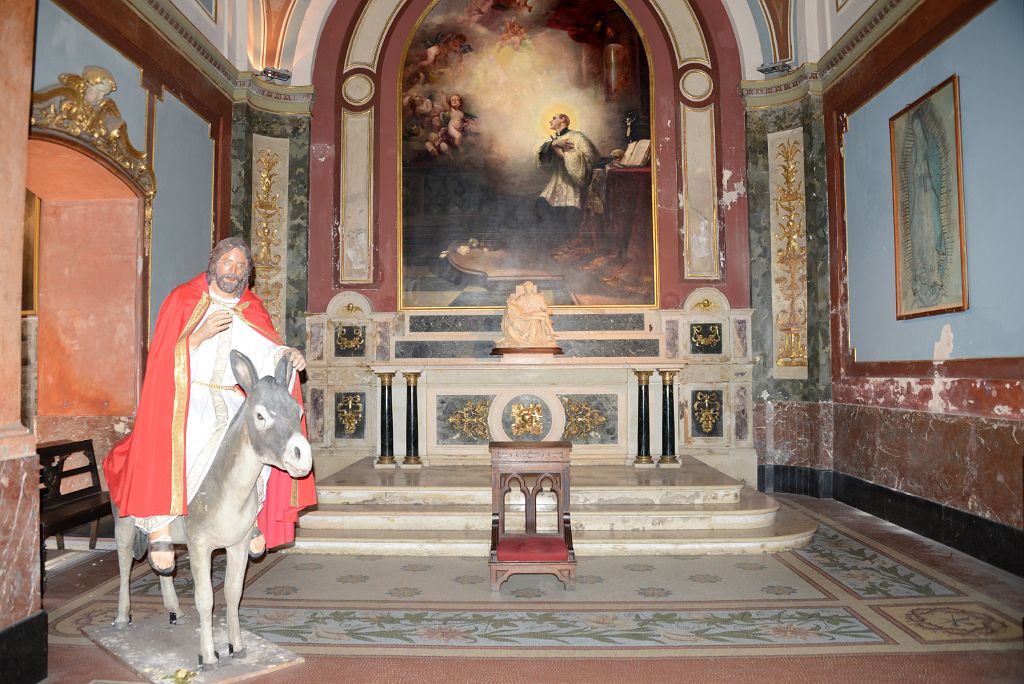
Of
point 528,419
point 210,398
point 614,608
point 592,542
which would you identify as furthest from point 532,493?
point 528,419

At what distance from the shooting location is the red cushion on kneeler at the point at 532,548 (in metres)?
5.25

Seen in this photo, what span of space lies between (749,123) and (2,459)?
936 cm

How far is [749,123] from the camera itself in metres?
10.0

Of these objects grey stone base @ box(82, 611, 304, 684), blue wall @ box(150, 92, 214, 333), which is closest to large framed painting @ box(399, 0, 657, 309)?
blue wall @ box(150, 92, 214, 333)

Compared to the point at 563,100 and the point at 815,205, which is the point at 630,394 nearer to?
the point at 815,205

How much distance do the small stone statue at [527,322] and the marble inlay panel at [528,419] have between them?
0.70 meters

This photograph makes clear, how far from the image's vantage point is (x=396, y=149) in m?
10.3

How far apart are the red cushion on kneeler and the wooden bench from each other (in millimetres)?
3405

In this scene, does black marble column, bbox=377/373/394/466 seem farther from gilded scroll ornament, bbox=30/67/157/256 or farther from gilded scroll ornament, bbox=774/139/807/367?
gilded scroll ornament, bbox=774/139/807/367

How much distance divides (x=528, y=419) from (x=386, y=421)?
70.0 inches

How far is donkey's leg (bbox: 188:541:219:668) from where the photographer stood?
12.1 ft

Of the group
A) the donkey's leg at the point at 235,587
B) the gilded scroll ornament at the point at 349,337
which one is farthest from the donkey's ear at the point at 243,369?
the gilded scroll ornament at the point at 349,337

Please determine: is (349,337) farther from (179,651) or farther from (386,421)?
(179,651)

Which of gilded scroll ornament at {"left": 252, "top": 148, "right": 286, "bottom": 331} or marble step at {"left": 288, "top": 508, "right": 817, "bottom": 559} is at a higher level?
gilded scroll ornament at {"left": 252, "top": 148, "right": 286, "bottom": 331}
